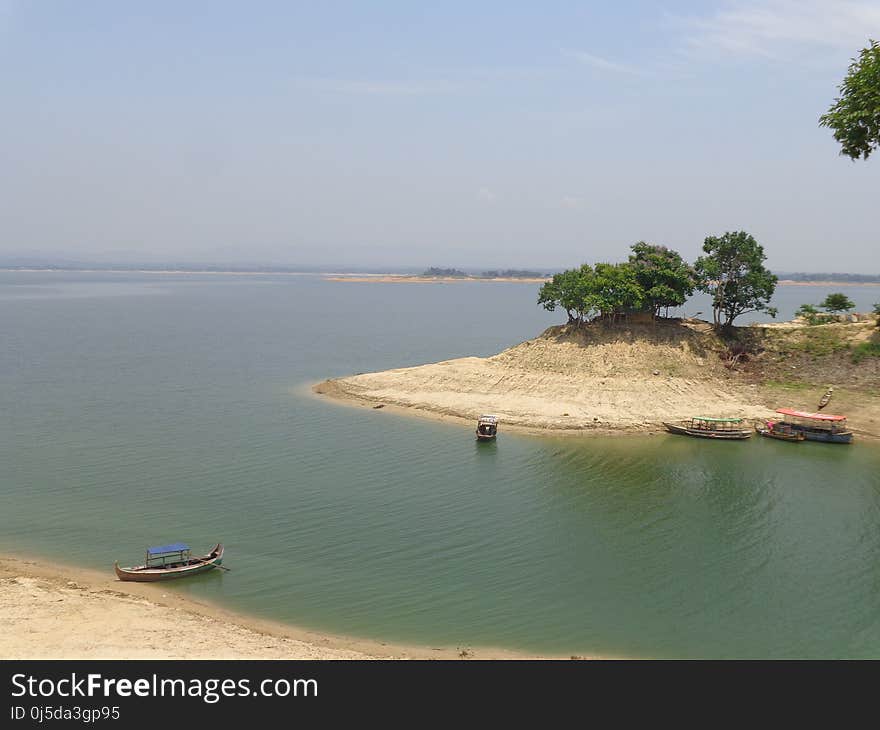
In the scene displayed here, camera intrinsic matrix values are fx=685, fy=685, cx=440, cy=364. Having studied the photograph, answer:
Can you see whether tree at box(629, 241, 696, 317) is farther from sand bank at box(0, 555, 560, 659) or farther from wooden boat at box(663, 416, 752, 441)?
sand bank at box(0, 555, 560, 659)

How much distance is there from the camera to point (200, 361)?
95.1m

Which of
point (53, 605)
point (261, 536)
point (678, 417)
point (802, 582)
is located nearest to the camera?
point (53, 605)

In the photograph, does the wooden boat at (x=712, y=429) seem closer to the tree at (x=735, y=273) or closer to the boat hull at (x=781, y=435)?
the boat hull at (x=781, y=435)

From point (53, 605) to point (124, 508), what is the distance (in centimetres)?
1253

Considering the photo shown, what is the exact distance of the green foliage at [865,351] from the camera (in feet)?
221

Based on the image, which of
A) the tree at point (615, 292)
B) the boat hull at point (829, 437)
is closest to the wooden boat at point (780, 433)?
the boat hull at point (829, 437)

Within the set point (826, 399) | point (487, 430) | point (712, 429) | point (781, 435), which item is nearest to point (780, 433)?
point (781, 435)

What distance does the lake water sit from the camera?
1157 inches

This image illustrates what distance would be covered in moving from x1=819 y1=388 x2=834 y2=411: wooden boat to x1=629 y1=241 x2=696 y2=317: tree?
16409 mm

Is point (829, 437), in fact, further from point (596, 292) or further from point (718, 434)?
point (596, 292)
